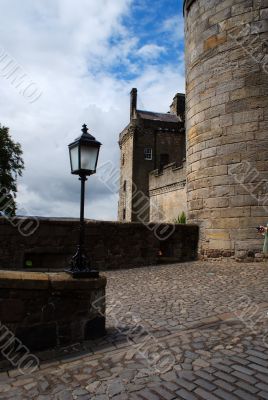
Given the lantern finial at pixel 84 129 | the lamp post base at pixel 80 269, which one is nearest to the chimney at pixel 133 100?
the lantern finial at pixel 84 129

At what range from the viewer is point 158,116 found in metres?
36.9

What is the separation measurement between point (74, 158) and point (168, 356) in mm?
2978

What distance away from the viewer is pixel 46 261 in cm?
911

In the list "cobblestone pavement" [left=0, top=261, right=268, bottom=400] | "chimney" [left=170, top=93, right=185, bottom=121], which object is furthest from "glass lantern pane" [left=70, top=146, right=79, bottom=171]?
"chimney" [left=170, top=93, right=185, bottom=121]

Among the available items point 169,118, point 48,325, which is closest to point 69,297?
point 48,325

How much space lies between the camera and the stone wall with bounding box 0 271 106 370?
3845 millimetres

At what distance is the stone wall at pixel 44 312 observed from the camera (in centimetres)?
384

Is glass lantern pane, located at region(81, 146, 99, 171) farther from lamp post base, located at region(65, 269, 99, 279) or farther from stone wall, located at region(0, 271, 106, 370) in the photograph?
stone wall, located at region(0, 271, 106, 370)

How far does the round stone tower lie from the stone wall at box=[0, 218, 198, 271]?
0.92 meters

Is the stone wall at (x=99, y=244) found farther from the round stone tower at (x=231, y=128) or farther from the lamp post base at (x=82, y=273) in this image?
the lamp post base at (x=82, y=273)

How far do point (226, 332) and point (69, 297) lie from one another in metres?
1.86

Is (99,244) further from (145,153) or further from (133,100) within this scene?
(133,100)

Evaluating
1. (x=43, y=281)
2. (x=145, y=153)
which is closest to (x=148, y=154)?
(x=145, y=153)

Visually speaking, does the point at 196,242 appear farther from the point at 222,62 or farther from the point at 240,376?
the point at 240,376
